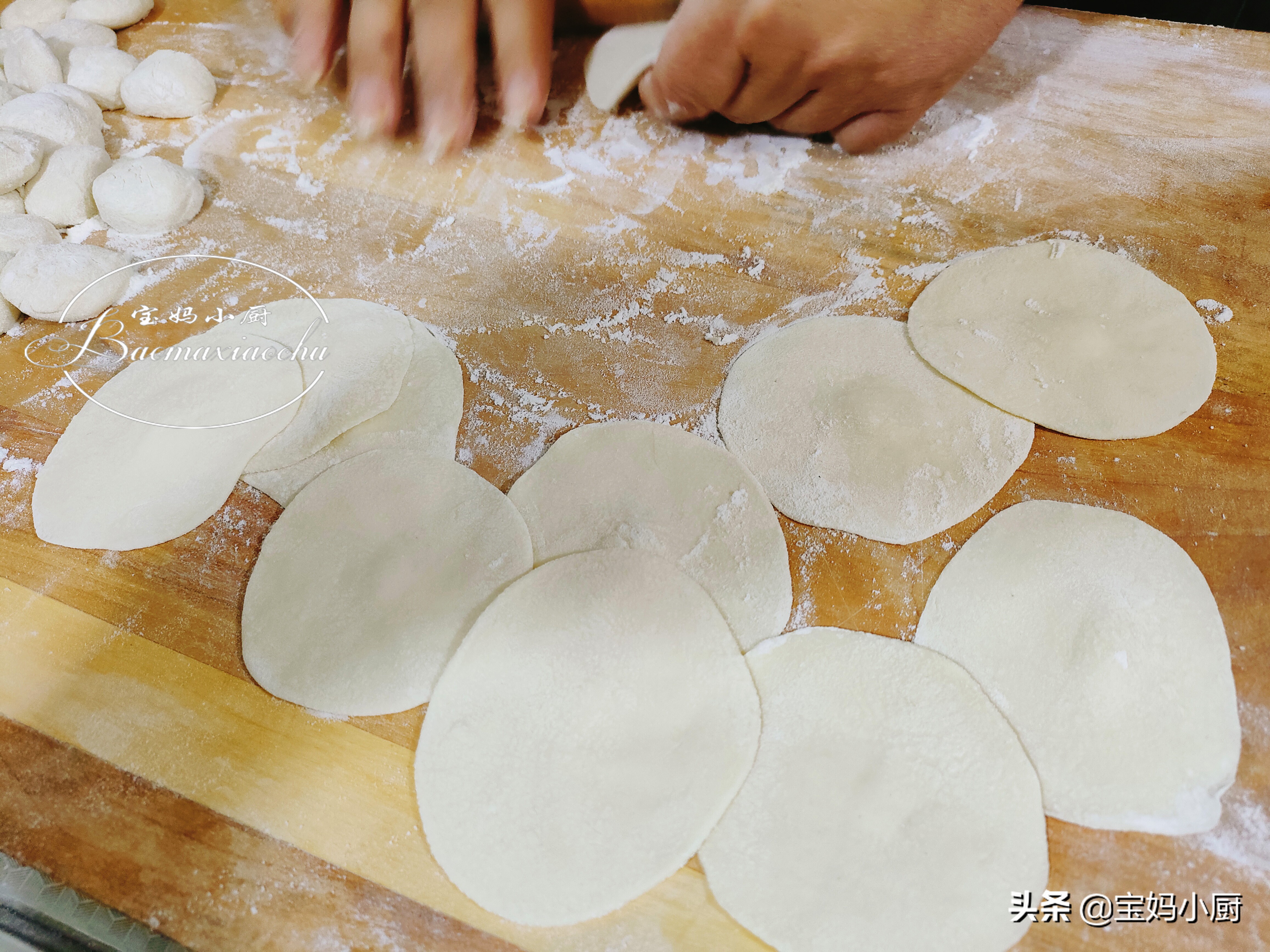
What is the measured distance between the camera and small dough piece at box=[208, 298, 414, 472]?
1012 mm

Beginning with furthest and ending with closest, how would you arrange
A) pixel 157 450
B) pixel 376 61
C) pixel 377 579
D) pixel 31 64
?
1. pixel 31 64
2. pixel 376 61
3. pixel 157 450
4. pixel 377 579

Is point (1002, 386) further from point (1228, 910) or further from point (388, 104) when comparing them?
point (388, 104)

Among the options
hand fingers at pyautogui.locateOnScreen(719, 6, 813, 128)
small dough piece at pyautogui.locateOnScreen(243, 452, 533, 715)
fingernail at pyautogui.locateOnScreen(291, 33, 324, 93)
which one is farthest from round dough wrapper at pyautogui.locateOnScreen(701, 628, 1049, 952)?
fingernail at pyautogui.locateOnScreen(291, 33, 324, 93)

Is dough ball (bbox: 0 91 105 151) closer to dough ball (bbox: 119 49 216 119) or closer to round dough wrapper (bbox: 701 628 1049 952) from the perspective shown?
dough ball (bbox: 119 49 216 119)

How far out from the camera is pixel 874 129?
3.97ft

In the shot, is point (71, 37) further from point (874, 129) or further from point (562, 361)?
point (874, 129)

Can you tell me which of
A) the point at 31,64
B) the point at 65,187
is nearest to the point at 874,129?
the point at 65,187

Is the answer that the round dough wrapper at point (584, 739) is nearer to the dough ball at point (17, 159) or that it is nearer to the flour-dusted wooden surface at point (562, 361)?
the flour-dusted wooden surface at point (562, 361)

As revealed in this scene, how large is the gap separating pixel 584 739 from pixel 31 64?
1562 mm

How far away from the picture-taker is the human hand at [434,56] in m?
1.24

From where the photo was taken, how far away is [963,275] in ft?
3.66

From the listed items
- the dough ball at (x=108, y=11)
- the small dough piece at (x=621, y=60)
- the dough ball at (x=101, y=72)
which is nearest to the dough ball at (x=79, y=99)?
the dough ball at (x=101, y=72)

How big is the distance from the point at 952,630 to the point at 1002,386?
358 mm

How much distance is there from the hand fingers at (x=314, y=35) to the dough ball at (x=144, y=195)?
0.95ft
